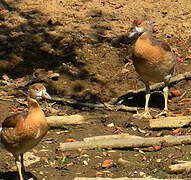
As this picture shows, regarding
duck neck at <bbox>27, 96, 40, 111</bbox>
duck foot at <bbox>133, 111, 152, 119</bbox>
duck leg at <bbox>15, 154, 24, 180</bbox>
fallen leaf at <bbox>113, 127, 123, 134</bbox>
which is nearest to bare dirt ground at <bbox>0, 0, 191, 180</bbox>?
fallen leaf at <bbox>113, 127, 123, 134</bbox>

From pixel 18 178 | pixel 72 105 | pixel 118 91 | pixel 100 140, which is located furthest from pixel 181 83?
pixel 18 178

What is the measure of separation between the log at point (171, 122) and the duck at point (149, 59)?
0.59 metres

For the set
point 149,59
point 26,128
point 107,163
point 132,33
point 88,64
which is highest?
point 132,33

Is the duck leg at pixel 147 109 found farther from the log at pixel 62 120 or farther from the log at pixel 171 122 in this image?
the log at pixel 62 120

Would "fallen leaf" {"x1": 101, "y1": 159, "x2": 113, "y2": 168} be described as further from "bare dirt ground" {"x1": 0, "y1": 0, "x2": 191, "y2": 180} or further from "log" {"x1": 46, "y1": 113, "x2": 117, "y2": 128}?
"log" {"x1": 46, "y1": 113, "x2": 117, "y2": 128}

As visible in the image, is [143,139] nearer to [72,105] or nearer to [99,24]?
[72,105]

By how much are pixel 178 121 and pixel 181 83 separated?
1.84 metres

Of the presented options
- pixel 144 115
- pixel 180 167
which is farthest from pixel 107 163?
pixel 144 115

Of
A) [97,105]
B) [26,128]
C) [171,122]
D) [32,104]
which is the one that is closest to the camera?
[26,128]

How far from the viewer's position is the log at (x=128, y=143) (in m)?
8.57

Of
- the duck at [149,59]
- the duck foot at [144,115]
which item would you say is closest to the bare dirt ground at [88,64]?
the duck foot at [144,115]

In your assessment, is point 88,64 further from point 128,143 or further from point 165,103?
point 128,143

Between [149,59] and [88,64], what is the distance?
6.55 feet

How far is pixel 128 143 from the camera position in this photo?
8555mm
